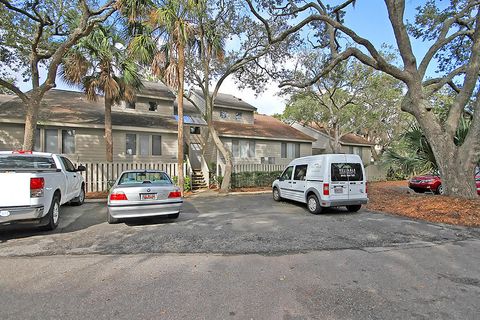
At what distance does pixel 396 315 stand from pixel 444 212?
6.78m

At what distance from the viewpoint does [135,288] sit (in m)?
3.59

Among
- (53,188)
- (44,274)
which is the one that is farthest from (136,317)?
(53,188)

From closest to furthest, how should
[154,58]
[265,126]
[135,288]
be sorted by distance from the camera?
1. [135,288]
2. [154,58]
3. [265,126]

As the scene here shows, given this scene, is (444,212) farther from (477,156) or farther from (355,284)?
(355,284)

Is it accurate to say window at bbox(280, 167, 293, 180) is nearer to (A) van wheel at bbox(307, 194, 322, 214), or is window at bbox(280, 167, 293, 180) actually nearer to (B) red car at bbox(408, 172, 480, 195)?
(A) van wheel at bbox(307, 194, 322, 214)

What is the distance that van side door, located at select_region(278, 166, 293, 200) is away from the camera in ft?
35.0

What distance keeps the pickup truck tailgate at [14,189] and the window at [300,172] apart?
793cm

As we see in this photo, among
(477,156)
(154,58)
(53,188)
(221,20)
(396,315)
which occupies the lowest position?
(396,315)

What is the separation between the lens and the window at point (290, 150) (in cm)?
2259

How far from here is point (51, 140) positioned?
48.4ft

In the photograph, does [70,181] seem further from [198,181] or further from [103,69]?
[198,181]

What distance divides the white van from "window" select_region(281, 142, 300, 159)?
1296 cm

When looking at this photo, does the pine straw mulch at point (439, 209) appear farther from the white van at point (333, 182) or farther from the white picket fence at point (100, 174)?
the white picket fence at point (100, 174)

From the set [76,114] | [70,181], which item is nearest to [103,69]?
[76,114]
